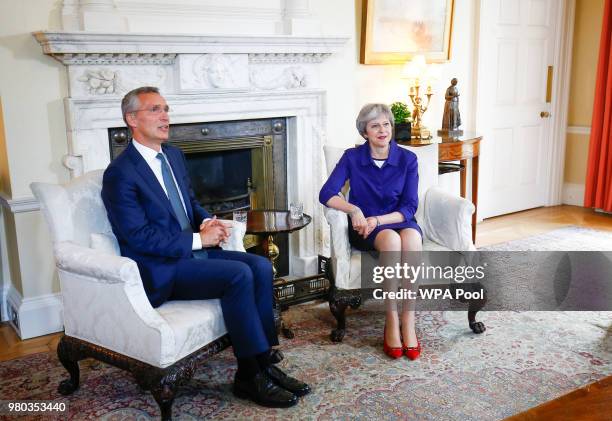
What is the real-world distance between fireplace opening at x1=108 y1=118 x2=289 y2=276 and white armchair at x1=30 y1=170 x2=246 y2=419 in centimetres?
112

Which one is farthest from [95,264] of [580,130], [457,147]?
[580,130]

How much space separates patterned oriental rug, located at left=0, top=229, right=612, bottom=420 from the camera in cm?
238

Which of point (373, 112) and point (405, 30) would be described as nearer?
point (373, 112)

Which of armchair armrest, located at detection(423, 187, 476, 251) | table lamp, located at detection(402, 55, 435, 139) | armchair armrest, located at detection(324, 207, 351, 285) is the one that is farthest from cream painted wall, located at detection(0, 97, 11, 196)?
table lamp, located at detection(402, 55, 435, 139)

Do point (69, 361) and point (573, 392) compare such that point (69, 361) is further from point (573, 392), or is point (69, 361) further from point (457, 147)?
point (457, 147)

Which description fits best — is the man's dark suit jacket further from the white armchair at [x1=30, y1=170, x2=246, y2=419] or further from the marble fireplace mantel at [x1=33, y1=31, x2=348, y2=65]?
the marble fireplace mantel at [x1=33, y1=31, x2=348, y2=65]

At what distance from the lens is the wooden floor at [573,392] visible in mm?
1600

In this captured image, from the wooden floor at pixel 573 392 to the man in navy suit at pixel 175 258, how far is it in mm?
1000

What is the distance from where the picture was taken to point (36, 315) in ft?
10.2

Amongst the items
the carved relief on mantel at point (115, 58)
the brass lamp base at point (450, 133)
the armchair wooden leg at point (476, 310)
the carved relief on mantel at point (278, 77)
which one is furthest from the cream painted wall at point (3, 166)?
the brass lamp base at point (450, 133)

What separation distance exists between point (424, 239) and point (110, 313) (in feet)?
5.30

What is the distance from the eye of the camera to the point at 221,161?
12.4 ft

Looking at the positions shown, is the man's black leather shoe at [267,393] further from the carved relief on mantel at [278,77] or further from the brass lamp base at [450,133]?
the brass lamp base at [450,133]

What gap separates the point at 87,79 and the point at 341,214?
136 centimetres
